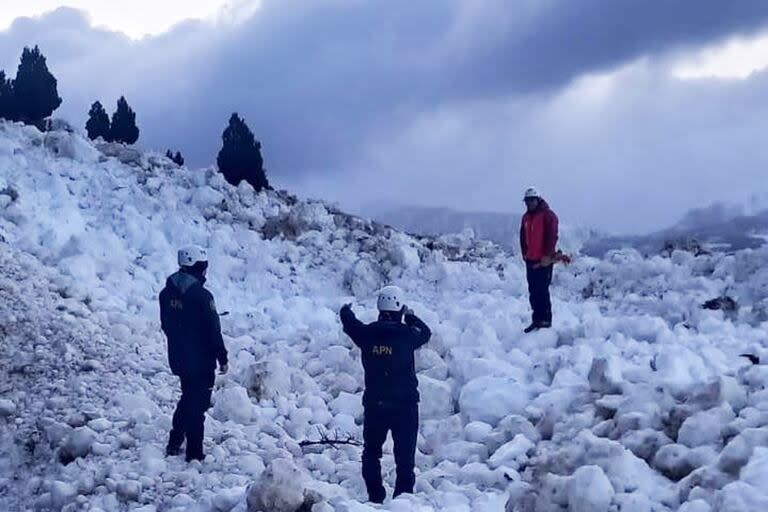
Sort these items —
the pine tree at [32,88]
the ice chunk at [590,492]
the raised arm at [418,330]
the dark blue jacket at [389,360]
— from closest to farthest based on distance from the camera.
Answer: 1. the ice chunk at [590,492]
2. the dark blue jacket at [389,360]
3. the raised arm at [418,330]
4. the pine tree at [32,88]

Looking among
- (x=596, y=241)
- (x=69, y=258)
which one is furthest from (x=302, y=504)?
(x=596, y=241)

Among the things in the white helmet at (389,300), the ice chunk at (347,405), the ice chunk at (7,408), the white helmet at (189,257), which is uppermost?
the white helmet at (189,257)

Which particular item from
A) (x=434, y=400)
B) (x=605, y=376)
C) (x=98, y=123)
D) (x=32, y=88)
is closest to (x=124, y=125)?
(x=98, y=123)

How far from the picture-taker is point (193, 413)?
7.97m

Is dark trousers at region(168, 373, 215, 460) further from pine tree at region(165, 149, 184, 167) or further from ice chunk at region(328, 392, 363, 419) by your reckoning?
pine tree at region(165, 149, 184, 167)

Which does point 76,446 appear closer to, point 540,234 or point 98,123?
point 540,234

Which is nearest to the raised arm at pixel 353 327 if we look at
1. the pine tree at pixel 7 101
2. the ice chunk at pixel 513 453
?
the ice chunk at pixel 513 453

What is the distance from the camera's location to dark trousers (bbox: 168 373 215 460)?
26.1 feet

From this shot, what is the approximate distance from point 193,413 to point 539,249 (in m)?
4.78

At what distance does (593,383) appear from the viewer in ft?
29.7

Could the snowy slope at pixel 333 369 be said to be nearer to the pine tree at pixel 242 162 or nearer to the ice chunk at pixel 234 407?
the ice chunk at pixel 234 407

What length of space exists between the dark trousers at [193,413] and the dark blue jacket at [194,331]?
0.32 ft

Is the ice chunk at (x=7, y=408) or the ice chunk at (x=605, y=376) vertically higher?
the ice chunk at (x=605, y=376)

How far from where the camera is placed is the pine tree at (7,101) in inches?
805
